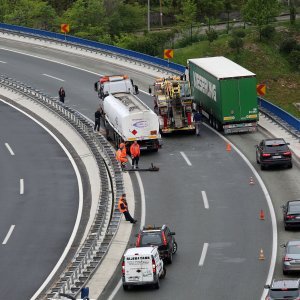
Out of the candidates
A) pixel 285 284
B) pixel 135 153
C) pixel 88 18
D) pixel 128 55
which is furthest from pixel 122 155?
pixel 88 18

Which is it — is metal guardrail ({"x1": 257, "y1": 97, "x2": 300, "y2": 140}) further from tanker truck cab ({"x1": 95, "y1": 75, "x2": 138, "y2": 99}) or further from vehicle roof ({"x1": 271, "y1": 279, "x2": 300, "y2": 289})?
vehicle roof ({"x1": 271, "y1": 279, "x2": 300, "y2": 289})

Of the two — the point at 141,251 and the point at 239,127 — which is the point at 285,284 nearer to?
the point at 141,251

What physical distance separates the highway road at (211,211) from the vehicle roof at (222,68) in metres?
3.85

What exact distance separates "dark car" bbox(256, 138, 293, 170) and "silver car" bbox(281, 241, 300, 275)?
50.7ft

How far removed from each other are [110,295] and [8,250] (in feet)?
27.7

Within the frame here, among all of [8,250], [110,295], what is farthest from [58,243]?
[110,295]

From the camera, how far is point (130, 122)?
63094 mm

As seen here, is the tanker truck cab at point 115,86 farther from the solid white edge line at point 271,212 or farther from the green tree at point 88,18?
the green tree at point 88,18

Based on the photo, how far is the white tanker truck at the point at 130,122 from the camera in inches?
2485

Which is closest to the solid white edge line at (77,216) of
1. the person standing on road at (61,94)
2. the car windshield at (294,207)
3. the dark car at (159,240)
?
the person standing on road at (61,94)

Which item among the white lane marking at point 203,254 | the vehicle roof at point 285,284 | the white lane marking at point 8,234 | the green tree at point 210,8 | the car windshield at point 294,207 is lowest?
the green tree at point 210,8

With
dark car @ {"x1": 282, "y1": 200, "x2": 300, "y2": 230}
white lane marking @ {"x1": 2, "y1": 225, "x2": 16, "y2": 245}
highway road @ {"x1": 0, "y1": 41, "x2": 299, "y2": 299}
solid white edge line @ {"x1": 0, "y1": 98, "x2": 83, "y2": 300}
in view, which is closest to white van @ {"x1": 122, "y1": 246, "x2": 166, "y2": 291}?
highway road @ {"x1": 0, "y1": 41, "x2": 299, "y2": 299}

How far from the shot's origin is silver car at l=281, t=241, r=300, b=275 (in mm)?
42938

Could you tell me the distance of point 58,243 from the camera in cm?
5012
